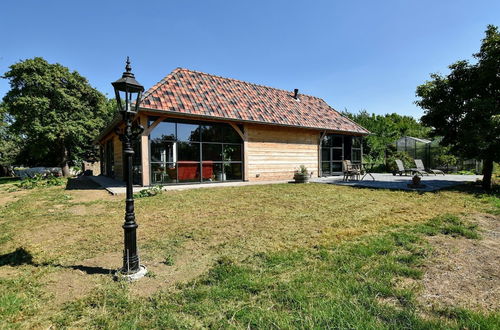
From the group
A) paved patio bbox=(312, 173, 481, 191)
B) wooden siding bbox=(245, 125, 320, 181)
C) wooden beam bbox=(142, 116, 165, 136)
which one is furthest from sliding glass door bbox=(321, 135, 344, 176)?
wooden beam bbox=(142, 116, 165, 136)

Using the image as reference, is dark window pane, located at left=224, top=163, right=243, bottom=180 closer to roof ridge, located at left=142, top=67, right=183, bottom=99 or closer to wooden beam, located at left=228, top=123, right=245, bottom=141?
wooden beam, located at left=228, top=123, right=245, bottom=141

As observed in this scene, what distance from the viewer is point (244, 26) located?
1083cm

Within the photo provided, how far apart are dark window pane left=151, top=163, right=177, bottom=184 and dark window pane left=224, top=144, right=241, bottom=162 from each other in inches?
105

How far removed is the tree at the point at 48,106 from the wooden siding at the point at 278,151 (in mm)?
18547

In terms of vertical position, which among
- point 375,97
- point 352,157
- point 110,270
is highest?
point 375,97

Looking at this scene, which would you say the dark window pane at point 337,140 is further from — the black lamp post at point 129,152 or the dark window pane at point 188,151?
the black lamp post at point 129,152

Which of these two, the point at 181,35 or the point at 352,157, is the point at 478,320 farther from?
the point at 352,157

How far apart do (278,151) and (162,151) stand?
619 cm

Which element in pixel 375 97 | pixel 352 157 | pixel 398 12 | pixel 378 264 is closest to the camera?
pixel 378 264

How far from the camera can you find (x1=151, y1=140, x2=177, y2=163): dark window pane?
9977 mm

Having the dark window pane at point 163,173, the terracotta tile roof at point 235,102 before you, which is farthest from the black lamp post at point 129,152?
the dark window pane at point 163,173

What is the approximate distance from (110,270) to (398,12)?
452 inches

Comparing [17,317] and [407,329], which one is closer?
[407,329]

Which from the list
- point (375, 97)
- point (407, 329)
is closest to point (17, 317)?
point (407, 329)
